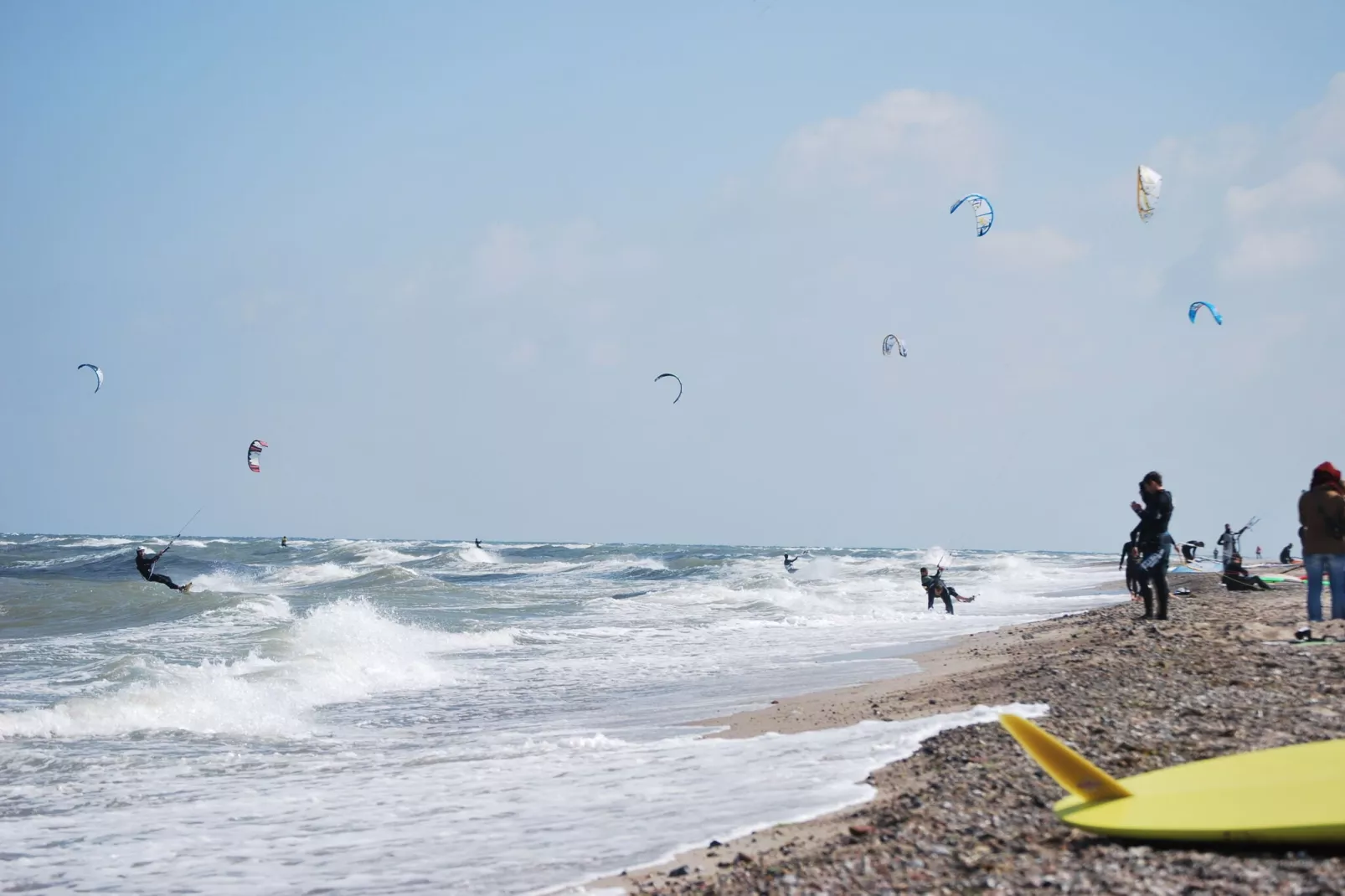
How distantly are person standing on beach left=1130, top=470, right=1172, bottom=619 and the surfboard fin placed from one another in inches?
265

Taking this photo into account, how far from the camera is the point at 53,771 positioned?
726 centimetres

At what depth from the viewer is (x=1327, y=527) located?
27.8 ft

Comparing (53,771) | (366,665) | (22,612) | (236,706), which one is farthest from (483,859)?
(22,612)

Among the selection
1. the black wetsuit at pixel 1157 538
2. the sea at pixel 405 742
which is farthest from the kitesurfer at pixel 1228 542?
the black wetsuit at pixel 1157 538

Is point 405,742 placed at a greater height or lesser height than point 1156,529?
lesser

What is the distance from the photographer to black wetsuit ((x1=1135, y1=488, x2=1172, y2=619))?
9.84 metres

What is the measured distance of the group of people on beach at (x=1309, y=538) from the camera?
8477mm

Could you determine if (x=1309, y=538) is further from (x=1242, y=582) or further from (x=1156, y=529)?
(x=1242, y=582)

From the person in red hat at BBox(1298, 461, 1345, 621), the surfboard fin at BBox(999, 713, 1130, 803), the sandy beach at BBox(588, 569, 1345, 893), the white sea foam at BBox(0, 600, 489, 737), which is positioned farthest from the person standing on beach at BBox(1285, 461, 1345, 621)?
the white sea foam at BBox(0, 600, 489, 737)

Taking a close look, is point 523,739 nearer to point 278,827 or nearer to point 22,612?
point 278,827

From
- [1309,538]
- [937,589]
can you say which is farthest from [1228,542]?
[1309,538]

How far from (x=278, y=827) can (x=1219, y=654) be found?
6221mm

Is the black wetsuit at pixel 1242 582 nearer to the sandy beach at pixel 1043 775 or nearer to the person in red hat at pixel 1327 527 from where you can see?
the sandy beach at pixel 1043 775

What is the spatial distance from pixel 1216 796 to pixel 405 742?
19.5 feet
